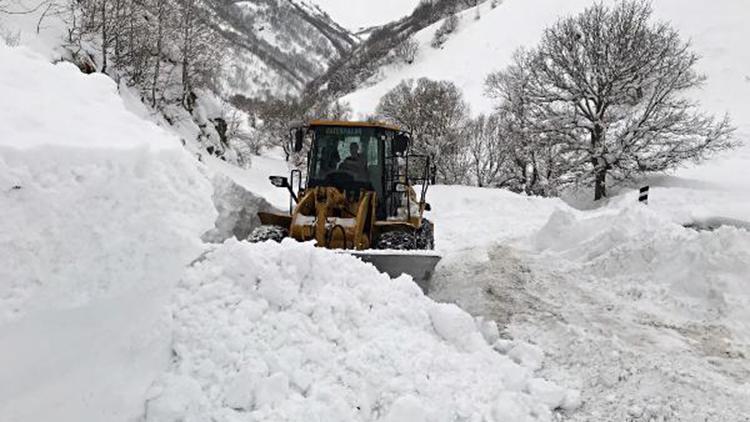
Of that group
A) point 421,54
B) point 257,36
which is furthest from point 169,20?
point 257,36

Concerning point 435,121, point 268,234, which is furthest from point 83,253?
point 435,121

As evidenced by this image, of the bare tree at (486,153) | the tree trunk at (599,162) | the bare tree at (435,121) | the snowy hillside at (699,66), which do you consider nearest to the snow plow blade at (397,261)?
the snowy hillside at (699,66)

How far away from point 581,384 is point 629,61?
68.2 feet

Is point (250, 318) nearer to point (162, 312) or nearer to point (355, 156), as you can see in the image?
point (162, 312)

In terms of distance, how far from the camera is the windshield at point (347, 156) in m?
7.96

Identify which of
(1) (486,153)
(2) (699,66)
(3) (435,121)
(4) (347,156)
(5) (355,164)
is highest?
(2) (699,66)

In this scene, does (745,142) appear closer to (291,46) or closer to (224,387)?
(224,387)

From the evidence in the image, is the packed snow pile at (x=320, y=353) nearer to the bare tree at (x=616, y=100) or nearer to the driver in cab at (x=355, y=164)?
the driver in cab at (x=355, y=164)

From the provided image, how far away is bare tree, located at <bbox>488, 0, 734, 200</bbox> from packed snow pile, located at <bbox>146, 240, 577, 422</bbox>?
19.8 m

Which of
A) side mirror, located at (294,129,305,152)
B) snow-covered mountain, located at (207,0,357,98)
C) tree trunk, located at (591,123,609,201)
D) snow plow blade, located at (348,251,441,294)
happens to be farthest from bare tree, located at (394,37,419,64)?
snow plow blade, located at (348,251,441,294)

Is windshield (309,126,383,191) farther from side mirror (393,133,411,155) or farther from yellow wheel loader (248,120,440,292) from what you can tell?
Answer: side mirror (393,133,411,155)

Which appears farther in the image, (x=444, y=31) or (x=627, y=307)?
(x=444, y=31)

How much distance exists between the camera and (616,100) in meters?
22.6

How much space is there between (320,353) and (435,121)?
28903 millimetres
